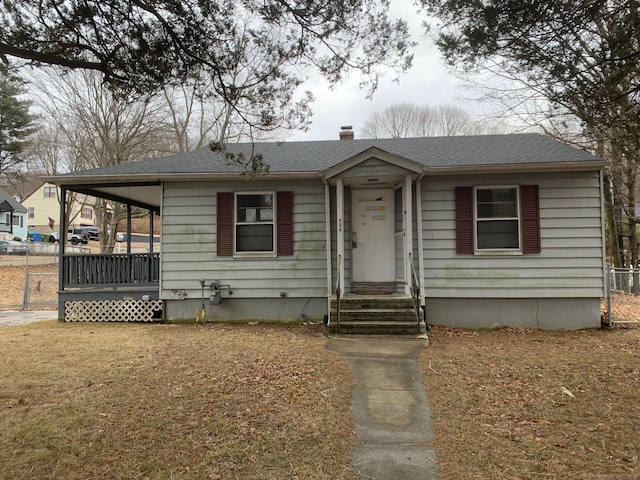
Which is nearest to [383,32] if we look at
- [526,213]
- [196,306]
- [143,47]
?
[143,47]

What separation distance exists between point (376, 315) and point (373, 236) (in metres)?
1.90

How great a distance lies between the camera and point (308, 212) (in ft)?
27.2

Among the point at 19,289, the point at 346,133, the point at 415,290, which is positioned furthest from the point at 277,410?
the point at 19,289

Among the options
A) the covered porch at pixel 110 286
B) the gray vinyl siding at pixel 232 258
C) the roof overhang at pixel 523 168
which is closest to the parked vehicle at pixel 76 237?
the covered porch at pixel 110 286

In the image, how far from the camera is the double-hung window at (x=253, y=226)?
8.39 meters

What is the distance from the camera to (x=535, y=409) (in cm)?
384

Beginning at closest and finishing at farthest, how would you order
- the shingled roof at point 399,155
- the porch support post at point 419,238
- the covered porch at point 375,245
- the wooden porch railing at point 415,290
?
1. the covered porch at point 375,245
2. the wooden porch railing at point 415,290
3. the porch support post at point 419,238
4. the shingled roof at point 399,155

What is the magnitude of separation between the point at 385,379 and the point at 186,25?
4887 millimetres

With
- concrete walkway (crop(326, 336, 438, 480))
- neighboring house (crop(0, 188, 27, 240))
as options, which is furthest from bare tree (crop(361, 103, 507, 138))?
neighboring house (crop(0, 188, 27, 240))

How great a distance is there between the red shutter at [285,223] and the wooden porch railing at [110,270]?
2.79 metres

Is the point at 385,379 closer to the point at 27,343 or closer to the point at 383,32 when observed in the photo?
the point at 383,32

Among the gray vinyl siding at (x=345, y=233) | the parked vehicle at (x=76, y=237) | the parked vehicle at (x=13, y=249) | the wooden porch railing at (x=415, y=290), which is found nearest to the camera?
the wooden porch railing at (x=415, y=290)

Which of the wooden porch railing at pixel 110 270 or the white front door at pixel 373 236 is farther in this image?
the wooden porch railing at pixel 110 270

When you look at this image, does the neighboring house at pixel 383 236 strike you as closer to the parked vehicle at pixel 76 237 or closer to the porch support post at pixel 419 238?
the porch support post at pixel 419 238
